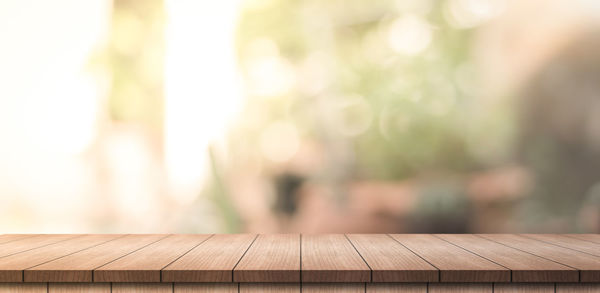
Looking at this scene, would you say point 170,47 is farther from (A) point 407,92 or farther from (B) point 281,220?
(A) point 407,92

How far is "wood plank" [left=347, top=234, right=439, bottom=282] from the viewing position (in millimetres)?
1428

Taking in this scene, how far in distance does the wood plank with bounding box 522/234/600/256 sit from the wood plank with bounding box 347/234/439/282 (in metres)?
0.57

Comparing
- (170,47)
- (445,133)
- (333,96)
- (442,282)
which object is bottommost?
(442,282)

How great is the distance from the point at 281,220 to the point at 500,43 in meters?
1.16

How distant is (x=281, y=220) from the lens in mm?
2275

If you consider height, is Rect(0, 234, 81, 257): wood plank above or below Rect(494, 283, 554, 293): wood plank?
above

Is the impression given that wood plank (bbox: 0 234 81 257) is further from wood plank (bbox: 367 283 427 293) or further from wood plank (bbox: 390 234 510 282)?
wood plank (bbox: 390 234 510 282)

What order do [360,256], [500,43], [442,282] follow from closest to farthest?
[442,282], [360,256], [500,43]

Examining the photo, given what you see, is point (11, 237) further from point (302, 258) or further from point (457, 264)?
point (457, 264)

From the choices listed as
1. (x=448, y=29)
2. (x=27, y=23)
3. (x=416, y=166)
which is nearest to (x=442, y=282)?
Result: (x=416, y=166)

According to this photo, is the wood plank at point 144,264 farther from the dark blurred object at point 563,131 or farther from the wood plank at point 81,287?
the dark blurred object at point 563,131

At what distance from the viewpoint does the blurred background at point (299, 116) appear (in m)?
2.25

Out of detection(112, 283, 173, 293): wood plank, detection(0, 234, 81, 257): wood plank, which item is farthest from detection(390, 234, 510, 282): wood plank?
detection(0, 234, 81, 257): wood plank

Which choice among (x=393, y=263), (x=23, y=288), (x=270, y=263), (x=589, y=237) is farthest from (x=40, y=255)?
(x=589, y=237)
